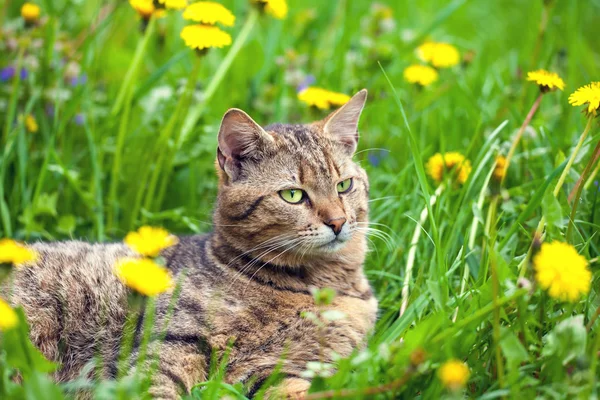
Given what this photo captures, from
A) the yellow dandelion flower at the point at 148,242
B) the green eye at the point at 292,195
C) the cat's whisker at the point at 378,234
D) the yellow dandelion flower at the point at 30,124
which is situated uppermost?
the yellow dandelion flower at the point at 30,124

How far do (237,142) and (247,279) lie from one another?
0.58 meters

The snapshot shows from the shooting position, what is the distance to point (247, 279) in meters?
2.86

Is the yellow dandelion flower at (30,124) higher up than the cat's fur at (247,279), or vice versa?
the yellow dandelion flower at (30,124)

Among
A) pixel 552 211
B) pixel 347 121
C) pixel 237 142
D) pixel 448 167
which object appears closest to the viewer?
pixel 552 211

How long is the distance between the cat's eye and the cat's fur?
22mm

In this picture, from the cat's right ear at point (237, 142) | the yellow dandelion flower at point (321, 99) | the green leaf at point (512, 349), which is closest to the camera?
the green leaf at point (512, 349)

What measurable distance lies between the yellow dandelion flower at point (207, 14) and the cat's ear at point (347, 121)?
0.68 metres

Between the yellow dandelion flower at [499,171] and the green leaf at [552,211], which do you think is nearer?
the green leaf at [552,211]

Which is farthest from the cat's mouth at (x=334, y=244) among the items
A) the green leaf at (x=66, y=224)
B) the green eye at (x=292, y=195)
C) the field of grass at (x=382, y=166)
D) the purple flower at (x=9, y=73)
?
→ the purple flower at (x=9, y=73)

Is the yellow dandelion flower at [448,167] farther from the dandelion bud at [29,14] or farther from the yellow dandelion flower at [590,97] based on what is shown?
the dandelion bud at [29,14]

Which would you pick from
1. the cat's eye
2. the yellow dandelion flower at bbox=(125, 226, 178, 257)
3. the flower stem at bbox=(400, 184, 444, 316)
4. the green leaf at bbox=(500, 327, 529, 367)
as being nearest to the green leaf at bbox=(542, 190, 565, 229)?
the green leaf at bbox=(500, 327, 529, 367)

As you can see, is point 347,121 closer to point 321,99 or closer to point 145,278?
point 321,99

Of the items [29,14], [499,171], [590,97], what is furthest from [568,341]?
[29,14]

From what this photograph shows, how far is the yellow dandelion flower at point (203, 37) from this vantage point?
10.2 feet
